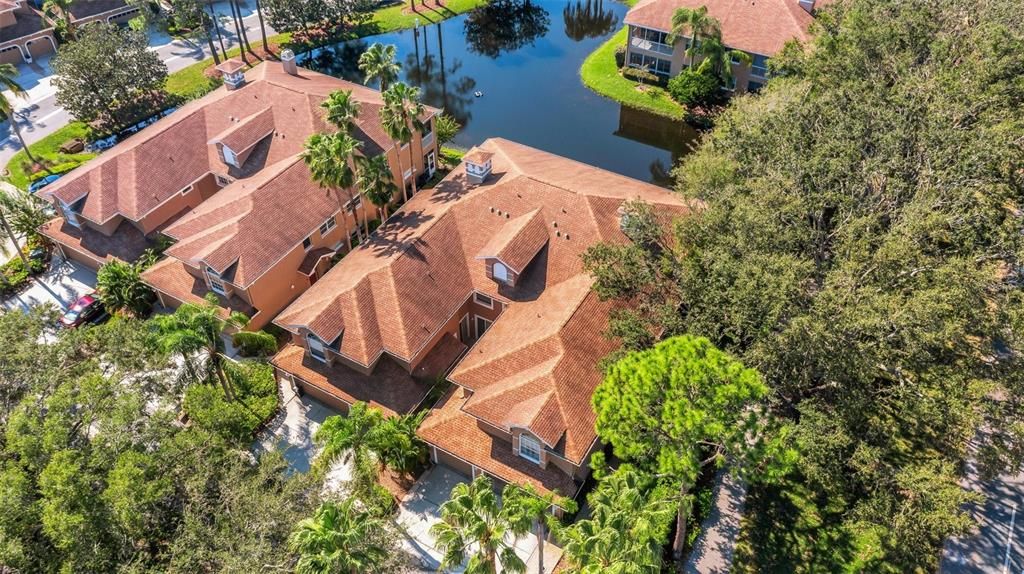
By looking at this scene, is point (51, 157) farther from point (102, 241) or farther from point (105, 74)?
point (102, 241)

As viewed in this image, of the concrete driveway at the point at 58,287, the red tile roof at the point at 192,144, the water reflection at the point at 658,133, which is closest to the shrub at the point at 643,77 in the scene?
the water reflection at the point at 658,133

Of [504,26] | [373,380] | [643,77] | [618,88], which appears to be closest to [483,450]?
[373,380]

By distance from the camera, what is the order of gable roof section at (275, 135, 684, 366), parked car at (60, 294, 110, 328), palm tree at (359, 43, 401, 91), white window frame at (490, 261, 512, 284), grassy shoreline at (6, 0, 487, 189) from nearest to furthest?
gable roof section at (275, 135, 684, 366) < white window frame at (490, 261, 512, 284) < parked car at (60, 294, 110, 328) < palm tree at (359, 43, 401, 91) < grassy shoreline at (6, 0, 487, 189)

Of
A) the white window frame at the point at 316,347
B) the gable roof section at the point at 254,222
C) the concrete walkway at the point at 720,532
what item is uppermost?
the gable roof section at the point at 254,222

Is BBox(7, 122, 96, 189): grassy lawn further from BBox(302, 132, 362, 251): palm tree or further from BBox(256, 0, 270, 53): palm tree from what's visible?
BBox(302, 132, 362, 251): palm tree

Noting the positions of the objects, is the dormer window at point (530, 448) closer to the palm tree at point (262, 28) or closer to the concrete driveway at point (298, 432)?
the concrete driveway at point (298, 432)

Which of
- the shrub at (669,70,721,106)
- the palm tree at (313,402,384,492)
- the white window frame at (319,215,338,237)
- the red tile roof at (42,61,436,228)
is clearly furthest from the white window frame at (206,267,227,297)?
the shrub at (669,70,721,106)
